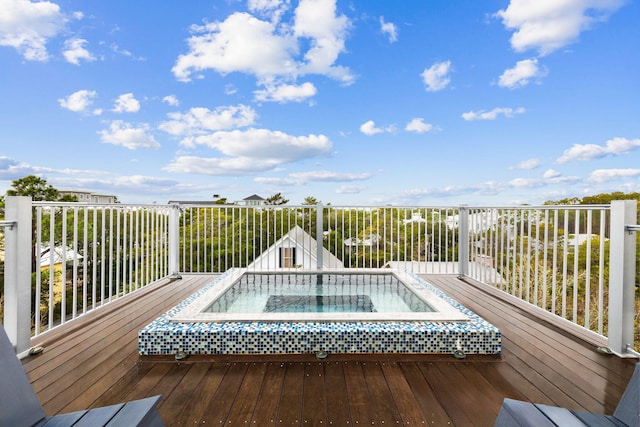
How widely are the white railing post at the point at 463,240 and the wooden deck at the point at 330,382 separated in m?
2.12

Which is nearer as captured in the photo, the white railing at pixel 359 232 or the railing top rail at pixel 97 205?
the railing top rail at pixel 97 205

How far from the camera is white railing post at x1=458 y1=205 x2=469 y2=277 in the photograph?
4793 mm

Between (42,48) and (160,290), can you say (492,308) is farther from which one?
(42,48)

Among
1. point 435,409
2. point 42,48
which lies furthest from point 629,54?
point 42,48

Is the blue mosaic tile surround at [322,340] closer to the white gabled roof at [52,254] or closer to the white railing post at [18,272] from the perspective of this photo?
the white railing post at [18,272]

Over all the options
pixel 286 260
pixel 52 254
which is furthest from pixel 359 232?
pixel 52 254

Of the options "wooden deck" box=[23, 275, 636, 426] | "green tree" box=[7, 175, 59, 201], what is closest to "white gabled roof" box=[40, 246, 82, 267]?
"wooden deck" box=[23, 275, 636, 426]

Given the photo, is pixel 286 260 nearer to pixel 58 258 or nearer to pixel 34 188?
pixel 58 258

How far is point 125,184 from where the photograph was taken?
597 inches

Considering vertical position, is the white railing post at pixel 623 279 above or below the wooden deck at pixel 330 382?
above

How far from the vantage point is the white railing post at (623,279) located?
235cm

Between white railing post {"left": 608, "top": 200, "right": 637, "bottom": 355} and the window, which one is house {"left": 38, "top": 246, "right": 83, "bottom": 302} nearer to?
the window

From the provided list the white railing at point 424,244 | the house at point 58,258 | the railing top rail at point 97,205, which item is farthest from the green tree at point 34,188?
the railing top rail at point 97,205

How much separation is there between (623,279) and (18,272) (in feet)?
14.4
